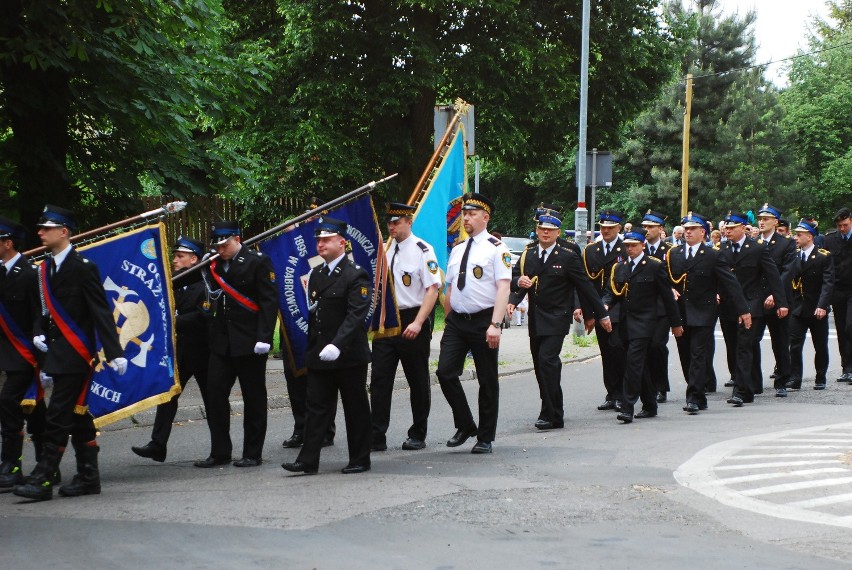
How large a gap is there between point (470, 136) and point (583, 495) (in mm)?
8400

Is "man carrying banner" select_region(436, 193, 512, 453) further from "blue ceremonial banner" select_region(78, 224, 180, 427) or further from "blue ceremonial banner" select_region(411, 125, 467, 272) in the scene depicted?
Answer: "blue ceremonial banner" select_region(78, 224, 180, 427)

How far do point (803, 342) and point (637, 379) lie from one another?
430cm

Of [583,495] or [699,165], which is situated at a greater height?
[699,165]

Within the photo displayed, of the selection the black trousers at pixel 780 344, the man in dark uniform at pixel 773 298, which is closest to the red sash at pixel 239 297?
the man in dark uniform at pixel 773 298

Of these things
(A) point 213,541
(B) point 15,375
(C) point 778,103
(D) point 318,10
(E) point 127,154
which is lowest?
(A) point 213,541

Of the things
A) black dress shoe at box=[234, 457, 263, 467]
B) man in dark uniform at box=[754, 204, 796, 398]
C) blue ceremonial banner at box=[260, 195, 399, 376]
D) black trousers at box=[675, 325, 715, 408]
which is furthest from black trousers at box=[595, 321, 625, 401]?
black dress shoe at box=[234, 457, 263, 467]

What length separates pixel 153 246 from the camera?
916cm

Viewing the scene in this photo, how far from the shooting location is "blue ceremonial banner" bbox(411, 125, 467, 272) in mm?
11289

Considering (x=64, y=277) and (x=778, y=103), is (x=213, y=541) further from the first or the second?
(x=778, y=103)

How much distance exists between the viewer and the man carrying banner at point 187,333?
31.2ft

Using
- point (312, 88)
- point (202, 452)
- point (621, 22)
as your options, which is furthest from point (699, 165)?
point (202, 452)

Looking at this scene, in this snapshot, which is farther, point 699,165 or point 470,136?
point 699,165

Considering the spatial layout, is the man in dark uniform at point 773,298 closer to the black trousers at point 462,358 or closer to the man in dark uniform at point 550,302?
the man in dark uniform at point 550,302

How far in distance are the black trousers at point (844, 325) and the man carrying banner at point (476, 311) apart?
276 inches
